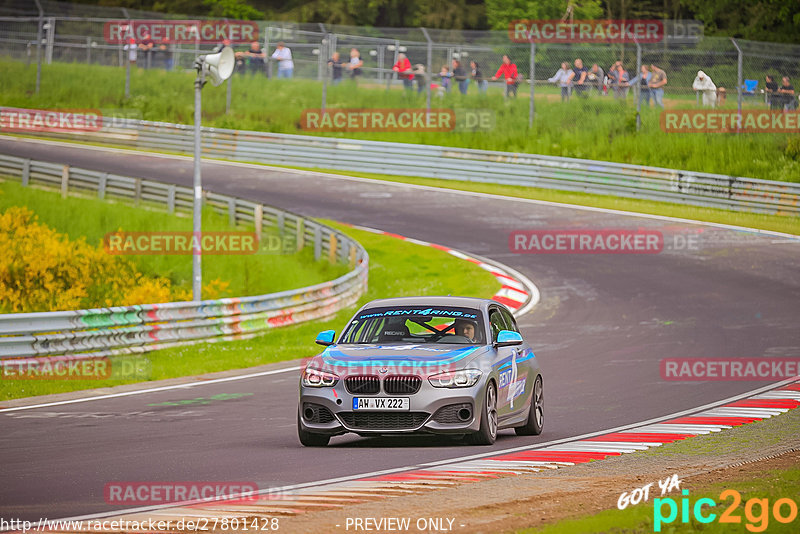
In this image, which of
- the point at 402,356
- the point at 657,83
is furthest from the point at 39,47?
the point at 402,356

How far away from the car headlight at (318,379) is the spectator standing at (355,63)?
1166 inches

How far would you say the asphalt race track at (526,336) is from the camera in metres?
9.49

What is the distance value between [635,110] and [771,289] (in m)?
15.0

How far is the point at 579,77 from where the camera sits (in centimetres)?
3600

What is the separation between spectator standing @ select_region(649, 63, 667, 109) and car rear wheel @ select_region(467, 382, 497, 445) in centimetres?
2613

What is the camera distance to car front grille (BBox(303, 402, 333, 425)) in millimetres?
10219

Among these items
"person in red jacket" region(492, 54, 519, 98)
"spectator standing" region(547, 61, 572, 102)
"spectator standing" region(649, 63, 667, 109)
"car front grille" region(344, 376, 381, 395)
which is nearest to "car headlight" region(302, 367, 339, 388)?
"car front grille" region(344, 376, 381, 395)

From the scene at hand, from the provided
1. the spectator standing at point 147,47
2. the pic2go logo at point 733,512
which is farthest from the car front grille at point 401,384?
the spectator standing at point 147,47

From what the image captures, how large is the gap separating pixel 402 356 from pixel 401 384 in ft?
1.01

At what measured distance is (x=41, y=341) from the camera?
54.1 feet

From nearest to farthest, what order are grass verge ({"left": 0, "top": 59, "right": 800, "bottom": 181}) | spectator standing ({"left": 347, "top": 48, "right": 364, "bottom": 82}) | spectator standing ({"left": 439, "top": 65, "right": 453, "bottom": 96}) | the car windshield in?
the car windshield
grass verge ({"left": 0, "top": 59, "right": 800, "bottom": 181})
spectator standing ({"left": 439, "top": 65, "right": 453, "bottom": 96})
spectator standing ({"left": 347, "top": 48, "right": 364, "bottom": 82})

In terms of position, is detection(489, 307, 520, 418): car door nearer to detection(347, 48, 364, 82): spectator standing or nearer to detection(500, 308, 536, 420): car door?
detection(500, 308, 536, 420): car door

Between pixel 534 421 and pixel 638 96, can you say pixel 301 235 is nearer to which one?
pixel 638 96

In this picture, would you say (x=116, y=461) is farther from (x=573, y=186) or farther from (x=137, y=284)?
(x=573, y=186)
